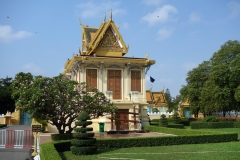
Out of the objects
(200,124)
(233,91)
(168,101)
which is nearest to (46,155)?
(200,124)

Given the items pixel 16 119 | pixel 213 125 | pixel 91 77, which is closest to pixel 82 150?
pixel 91 77

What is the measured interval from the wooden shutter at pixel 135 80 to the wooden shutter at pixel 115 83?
1127 millimetres

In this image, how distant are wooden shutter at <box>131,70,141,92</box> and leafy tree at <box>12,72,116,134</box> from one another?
9811mm

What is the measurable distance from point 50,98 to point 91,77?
9565mm

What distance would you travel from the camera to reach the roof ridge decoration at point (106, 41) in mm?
26500

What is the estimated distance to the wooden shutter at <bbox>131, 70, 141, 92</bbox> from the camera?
26.5m

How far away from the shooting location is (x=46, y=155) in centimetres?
977

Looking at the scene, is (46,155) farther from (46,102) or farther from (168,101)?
(168,101)

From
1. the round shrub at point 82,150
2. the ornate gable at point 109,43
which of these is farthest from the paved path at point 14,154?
the ornate gable at point 109,43

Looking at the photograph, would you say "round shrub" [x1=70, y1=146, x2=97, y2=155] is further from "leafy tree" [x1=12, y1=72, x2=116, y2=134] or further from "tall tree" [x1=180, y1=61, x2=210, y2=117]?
"tall tree" [x1=180, y1=61, x2=210, y2=117]

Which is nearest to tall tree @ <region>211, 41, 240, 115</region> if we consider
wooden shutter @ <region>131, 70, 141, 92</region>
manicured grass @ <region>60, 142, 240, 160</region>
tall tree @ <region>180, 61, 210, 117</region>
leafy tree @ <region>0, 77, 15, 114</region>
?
tall tree @ <region>180, 61, 210, 117</region>

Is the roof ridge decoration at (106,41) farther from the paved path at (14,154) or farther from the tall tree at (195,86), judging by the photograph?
the tall tree at (195,86)

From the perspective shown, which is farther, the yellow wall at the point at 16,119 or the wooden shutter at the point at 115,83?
the yellow wall at the point at 16,119

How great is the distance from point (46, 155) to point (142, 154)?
171 inches
